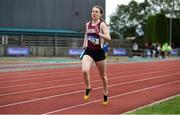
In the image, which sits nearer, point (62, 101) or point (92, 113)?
point (92, 113)

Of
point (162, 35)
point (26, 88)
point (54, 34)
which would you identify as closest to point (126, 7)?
point (162, 35)

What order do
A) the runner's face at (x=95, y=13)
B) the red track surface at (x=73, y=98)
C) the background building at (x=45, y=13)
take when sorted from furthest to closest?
the background building at (x=45, y=13), the runner's face at (x=95, y=13), the red track surface at (x=73, y=98)

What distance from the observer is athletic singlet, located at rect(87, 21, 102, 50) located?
11.3 m

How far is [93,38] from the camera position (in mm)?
11344

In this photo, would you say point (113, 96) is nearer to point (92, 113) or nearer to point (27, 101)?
point (27, 101)

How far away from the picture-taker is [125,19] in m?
112

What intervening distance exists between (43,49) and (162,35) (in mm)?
24843

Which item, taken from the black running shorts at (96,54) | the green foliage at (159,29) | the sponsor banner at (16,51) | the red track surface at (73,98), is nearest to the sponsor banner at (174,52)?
the green foliage at (159,29)

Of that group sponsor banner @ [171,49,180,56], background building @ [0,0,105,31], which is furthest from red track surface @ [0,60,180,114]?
sponsor banner @ [171,49,180,56]

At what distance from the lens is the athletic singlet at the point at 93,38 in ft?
37.1

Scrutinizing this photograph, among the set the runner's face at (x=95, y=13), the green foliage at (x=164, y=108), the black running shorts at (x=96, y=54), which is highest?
the runner's face at (x=95, y=13)

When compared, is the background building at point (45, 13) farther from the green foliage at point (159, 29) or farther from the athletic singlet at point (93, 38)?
the athletic singlet at point (93, 38)

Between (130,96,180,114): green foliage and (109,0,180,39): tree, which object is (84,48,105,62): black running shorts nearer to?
(130,96,180,114): green foliage

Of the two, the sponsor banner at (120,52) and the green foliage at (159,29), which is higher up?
the green foliage at (159,29)
